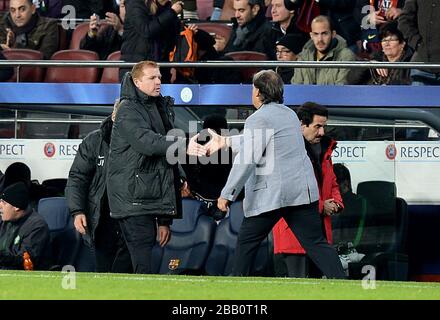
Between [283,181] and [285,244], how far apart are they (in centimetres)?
129

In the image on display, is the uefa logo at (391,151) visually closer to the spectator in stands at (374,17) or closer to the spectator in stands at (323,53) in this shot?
the spectator in stands at (323,53)

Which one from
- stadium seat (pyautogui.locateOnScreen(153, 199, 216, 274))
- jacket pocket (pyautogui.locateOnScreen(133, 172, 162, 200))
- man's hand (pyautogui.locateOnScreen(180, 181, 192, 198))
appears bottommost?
stadium seat (pyautogui.locateOnScreen(153, 199, 216, 274))

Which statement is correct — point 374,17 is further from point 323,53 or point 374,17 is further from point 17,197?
point 17,197

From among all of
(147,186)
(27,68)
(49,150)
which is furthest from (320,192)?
(27,68)

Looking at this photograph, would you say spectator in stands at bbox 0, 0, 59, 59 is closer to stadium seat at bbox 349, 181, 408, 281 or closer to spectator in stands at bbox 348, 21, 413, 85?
spectator in stands at bbox 348, 21, 413, 85

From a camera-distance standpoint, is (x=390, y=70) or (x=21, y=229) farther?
(x=390, y=70)

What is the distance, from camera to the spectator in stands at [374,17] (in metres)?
15.2

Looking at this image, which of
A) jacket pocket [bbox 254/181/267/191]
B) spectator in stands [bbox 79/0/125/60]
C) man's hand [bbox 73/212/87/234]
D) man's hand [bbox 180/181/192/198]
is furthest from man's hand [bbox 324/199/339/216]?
spectator in stands [bbox 79/0/125/60]

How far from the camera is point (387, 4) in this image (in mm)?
15609

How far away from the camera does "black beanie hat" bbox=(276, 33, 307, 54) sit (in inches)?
593

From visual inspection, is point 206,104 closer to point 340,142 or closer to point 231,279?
point 340,142

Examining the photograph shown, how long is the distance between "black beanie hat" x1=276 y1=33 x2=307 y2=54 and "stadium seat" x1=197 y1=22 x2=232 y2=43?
4.23 ft

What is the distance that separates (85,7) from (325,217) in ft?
21.1

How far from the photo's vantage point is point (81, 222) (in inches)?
482
